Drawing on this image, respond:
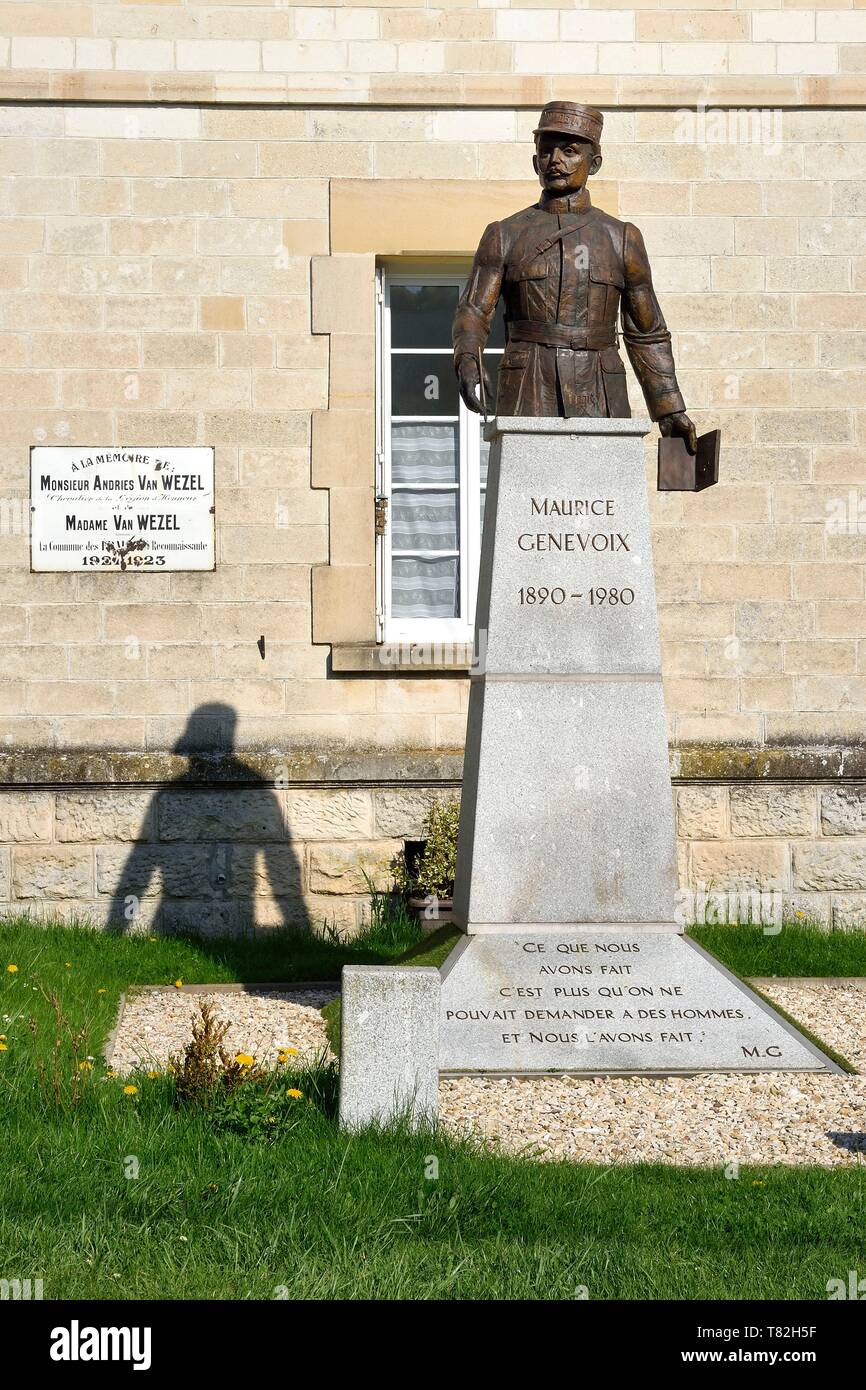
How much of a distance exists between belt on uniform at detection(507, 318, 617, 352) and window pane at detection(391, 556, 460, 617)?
301cm

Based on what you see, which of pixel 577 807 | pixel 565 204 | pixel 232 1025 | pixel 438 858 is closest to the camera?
pixel 577 807

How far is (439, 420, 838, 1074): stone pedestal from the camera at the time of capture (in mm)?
5875

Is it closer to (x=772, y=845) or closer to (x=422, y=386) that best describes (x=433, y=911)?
(x=772, y=845)

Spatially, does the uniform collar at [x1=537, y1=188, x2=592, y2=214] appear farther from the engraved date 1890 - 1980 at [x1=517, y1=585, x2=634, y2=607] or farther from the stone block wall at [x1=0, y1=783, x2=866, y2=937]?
the stone block wall at [x1=0, y1=783, x2=866, y2=937]

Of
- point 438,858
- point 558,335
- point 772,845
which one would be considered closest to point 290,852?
point 438,858

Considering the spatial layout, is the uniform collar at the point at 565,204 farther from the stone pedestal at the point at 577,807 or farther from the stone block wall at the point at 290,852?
the stone block wall at the point at 290,852

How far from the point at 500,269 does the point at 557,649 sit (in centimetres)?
155

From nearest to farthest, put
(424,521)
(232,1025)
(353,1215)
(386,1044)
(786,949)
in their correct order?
(353,1215)
(386,1044)
(232,1025)
(786,949)
(424,521)

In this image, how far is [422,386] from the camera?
9.21 meters

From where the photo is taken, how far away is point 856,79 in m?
8.99

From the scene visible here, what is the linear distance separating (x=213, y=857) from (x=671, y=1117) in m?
4.14

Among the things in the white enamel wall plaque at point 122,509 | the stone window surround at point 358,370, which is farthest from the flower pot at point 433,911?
the white enamel wall plaque at point 122,509

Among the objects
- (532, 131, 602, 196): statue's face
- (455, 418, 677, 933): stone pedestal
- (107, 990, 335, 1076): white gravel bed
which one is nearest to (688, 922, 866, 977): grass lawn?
(455, 418, 677, 933): stone pedestal

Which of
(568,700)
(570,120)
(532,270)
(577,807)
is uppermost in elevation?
(570,120)
